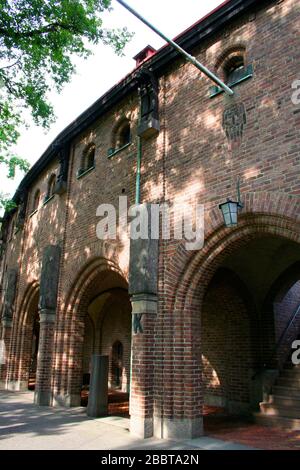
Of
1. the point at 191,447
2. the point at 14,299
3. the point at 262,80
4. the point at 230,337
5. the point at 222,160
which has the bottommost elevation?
the point at 191,447

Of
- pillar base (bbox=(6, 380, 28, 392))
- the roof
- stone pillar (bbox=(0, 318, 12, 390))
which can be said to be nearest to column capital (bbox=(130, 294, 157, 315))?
the roof

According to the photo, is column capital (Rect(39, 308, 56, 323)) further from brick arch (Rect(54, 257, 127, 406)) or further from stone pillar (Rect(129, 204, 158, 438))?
stone pillar (Rect(129, 204, 158, 438))

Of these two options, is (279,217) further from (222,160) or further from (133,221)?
(133,221)

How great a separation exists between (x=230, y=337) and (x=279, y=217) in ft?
16.5

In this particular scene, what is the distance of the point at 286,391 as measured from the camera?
332 inches

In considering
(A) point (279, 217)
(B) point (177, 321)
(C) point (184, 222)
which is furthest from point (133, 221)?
(A) point (279, 217)

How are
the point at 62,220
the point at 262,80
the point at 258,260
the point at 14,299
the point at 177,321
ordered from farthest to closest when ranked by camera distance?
the point at 14,299
the point at 62,220
the point at 258,260
the point at 177,321
the point at 262,80

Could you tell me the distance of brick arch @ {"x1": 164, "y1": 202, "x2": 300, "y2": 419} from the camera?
19.8 feet

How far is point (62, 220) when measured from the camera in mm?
11484

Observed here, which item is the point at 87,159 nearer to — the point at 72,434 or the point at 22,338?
the point at 22,338

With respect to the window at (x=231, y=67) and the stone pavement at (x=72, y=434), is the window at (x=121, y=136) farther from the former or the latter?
the stone pavement at (x=72, y=434)

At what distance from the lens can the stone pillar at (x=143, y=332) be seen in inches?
270

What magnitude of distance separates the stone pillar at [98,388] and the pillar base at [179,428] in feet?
6.89

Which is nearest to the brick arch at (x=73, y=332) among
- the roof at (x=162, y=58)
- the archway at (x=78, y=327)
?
the archway at (x=78, y=327)
